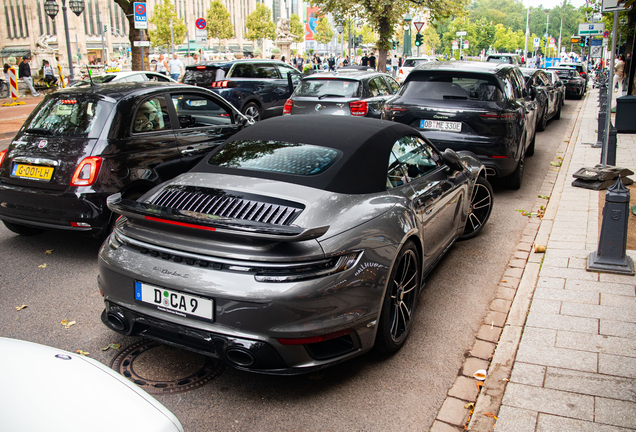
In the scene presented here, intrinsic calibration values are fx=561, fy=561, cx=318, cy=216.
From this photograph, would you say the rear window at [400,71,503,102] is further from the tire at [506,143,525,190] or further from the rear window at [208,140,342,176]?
the rear window at [208,140,342,176]

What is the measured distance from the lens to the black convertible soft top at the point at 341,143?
11.5ft

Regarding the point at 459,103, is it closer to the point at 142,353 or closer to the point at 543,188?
the point at 543,188

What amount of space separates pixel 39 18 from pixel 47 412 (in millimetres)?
98781

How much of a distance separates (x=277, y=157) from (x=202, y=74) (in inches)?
521

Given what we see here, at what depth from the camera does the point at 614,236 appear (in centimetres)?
511

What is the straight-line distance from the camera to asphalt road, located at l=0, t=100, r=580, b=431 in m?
3.09

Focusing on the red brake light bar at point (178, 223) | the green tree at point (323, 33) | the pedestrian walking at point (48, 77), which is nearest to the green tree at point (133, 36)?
the pedestrian walking at point (48, 77)

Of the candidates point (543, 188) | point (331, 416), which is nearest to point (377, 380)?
point (331, 416)

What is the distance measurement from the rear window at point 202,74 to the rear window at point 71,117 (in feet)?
Answer: 34.1

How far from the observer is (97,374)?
221 cm

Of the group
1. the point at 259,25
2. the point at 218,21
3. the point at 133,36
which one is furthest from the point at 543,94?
the point at 259,25

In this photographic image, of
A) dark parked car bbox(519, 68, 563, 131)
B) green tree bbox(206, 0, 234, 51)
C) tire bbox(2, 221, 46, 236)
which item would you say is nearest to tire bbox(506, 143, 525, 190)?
dark parked car bbox(519, 68, 563, 131)

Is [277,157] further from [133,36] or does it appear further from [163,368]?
[133,36]

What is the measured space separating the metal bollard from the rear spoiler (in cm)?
332
